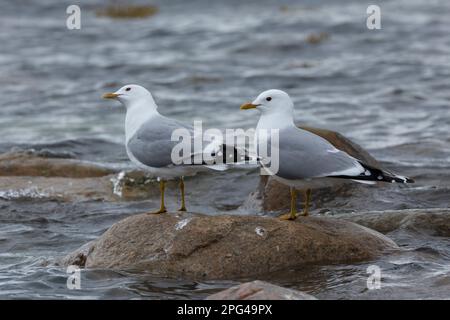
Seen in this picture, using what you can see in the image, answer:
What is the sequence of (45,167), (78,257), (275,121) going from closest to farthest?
(275,121)
(78,257)
(45,167)

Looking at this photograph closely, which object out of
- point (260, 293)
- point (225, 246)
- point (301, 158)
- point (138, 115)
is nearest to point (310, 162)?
point (301, 158)

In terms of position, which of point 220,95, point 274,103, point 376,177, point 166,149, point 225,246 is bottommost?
point 220,95

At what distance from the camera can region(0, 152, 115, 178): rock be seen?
436 inches

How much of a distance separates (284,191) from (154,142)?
2.48 meters

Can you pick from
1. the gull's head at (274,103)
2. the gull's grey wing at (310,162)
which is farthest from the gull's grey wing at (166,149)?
the gull's head at (274,103)

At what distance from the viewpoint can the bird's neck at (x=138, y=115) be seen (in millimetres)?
7660

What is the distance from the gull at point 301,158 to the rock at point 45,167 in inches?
169

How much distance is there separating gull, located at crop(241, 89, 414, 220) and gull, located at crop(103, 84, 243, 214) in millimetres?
442

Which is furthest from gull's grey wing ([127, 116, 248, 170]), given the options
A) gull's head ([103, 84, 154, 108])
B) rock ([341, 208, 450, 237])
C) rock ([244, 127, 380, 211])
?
rock ([244, 127, 380, 211])

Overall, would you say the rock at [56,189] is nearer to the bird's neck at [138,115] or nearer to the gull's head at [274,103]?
the bird's neck at [138,115]

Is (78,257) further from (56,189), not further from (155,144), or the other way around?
(56,189)

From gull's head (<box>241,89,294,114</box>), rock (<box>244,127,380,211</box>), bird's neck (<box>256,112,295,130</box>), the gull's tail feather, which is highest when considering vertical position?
gull's head (<box>241,89,294,114</box>)

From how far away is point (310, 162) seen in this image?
7.12 meters

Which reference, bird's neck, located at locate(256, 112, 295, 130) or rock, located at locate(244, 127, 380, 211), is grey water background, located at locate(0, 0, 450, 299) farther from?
bird's neck, located at locate(256, 112, 295, 130)
